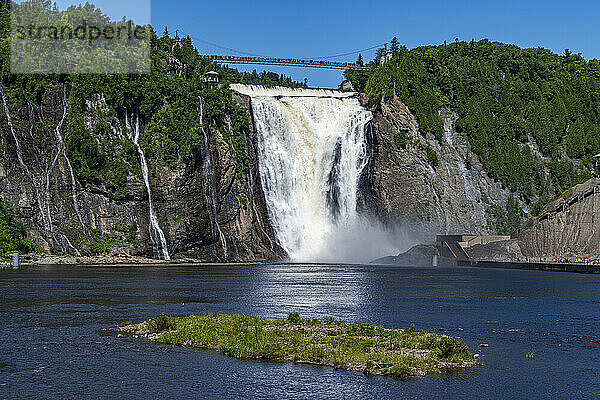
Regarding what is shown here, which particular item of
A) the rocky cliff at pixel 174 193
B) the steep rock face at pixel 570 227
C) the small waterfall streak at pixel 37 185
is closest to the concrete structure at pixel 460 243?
the steep rock face at pixel 570 227

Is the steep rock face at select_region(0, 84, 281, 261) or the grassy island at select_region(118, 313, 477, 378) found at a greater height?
the steep rock face at select_region(0, 84, 281, 261)

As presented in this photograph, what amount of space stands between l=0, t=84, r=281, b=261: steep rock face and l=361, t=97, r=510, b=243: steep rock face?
23879 millimetres

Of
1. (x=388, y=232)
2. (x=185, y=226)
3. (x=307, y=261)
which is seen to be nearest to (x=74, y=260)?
(x=185, y=226)

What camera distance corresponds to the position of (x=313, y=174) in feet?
422

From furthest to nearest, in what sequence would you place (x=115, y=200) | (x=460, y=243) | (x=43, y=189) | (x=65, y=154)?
(x=460, y=243) → (x=115, y=200) → (x=65, y=154) → (x=43, y=189)

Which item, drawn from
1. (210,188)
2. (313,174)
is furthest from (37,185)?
(313,174)

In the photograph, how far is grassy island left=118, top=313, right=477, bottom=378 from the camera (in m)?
24.8

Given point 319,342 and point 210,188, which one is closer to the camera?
point 319,342

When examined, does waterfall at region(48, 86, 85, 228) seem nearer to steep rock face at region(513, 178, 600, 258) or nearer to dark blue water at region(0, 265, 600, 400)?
dark blue water at region(0, 265, 600, 400)

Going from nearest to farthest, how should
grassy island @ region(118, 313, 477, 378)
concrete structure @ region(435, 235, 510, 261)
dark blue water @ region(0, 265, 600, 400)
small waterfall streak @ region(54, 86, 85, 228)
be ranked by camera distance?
1. dark blue water @ region(0, 265, 600, 400)
2. grassy island @ region(118, 313, 477, 378)
3. small waterfall streak @ region(54, 86, 85, 228)
4. concrete structure @ region(435, 235, 510, 261)

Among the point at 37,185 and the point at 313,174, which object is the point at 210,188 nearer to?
the point at 313,174

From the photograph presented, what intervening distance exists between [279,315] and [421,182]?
10073 centimetres

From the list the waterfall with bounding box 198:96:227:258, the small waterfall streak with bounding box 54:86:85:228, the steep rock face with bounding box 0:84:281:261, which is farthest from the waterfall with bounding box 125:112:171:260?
the small waterfall streak with bounding box 54:86:85:228

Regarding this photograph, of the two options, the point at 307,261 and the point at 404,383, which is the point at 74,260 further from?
the point at 404,383
